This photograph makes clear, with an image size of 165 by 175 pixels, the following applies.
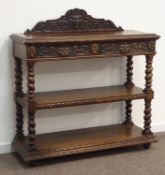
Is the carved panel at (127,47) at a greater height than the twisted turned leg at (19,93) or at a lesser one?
greater

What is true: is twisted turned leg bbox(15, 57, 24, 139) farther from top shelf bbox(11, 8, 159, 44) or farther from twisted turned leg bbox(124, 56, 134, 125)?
twisted turned leg bbox(124, 56, 134, 125)

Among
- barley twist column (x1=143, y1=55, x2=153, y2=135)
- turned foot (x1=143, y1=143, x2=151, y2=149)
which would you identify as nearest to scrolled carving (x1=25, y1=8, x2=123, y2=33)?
barley twist column (x1=143, y1=55, x2=153, y2=135)

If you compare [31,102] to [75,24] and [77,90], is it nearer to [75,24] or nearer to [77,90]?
[77,90]

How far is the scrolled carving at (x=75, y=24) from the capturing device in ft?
9.12

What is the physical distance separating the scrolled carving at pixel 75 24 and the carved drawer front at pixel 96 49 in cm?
31

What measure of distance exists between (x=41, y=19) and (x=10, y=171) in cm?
104

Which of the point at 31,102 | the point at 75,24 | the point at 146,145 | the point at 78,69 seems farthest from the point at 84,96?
the point at 146,145

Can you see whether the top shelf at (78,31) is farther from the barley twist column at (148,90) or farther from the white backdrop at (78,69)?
the barley twist column at (148,90)

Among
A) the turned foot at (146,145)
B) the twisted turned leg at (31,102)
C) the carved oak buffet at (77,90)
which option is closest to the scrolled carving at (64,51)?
the carved oak buffet at (77,90)

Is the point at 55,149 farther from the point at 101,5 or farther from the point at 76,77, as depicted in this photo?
the point at 101,5

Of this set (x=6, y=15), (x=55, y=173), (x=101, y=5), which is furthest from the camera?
(x=101, y=5)

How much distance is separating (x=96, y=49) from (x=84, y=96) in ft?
1.14

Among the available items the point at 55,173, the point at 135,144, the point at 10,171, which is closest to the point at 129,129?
the point at 135,144

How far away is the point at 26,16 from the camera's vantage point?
277 centimetres
